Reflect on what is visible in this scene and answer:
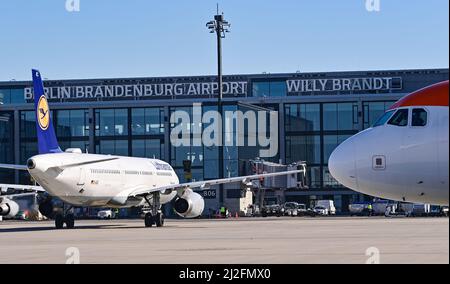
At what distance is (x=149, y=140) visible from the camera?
97.4 metres

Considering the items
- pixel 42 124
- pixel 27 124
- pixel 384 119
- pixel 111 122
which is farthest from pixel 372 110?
pixel 384 119

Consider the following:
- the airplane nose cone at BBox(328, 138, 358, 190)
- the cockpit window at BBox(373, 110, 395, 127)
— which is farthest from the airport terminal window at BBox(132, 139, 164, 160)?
the airplane nose cone at BBox(328, 138, 358, 190)

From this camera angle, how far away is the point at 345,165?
17.6 m

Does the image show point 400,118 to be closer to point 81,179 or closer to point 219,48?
point 81,179

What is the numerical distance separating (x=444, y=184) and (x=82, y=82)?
332 feet

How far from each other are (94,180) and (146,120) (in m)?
47.7

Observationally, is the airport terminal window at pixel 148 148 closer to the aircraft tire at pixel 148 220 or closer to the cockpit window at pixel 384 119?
the aircraft tire at pixel 148 220

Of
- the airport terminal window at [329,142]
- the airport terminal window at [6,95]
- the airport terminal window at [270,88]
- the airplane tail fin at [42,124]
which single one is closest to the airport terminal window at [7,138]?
the airport terminal window at [6,95]

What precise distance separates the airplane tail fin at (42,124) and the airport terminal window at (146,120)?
4688 centimetres

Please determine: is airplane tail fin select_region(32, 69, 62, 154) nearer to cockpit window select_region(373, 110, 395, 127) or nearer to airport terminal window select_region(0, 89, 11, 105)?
cockpit window select_region(373, 110, 395, 127)

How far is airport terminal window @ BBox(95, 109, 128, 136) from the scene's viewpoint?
97625 millimetres

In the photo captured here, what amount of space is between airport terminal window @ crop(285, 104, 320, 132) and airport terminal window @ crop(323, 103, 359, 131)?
98 centimetres

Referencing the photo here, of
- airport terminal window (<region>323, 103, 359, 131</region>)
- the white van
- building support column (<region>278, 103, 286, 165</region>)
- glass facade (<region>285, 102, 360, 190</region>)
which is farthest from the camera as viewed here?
building support column (<region>278, 103, 286, 165</region>)
